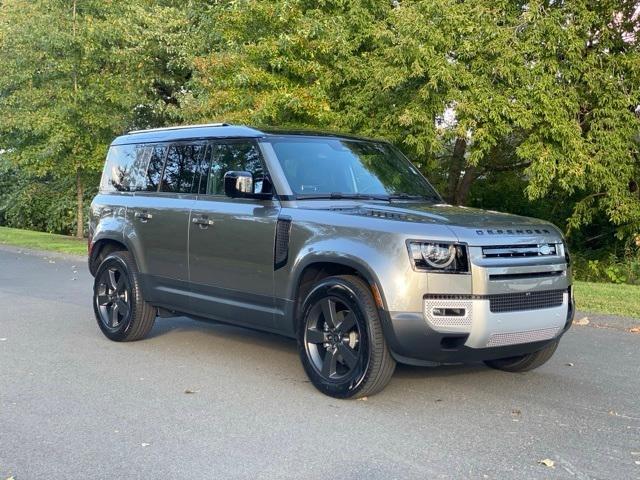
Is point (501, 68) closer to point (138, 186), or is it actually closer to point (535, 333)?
point (138, 186)

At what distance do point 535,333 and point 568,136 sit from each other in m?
10.1

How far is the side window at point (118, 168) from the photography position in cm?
823

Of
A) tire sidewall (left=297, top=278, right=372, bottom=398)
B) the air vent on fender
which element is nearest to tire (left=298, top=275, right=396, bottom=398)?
tire sidewall (left=297, top=278, right=372, bottom=398)

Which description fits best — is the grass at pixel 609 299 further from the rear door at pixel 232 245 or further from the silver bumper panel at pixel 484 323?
the rear door at pixel 232 245

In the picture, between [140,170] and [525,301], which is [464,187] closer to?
[140,170]

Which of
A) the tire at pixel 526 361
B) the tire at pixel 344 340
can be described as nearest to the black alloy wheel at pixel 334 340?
the tire at pixel 344 340

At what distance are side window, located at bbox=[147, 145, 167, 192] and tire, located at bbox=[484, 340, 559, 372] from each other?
3662mm

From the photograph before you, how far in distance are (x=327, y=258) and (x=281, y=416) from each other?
1.19 metres

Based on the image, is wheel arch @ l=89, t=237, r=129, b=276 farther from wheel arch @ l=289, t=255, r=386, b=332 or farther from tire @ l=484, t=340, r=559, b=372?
tire @ l=484, t=340, r=559, b=372

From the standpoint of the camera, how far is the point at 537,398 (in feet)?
19.5

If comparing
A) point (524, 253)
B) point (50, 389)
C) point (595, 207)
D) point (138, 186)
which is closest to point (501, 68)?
point (595, 207)

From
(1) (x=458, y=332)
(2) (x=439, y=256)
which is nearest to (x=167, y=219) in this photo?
(2) (x=439, y=256)

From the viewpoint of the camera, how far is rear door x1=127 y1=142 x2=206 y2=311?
7.14 metres

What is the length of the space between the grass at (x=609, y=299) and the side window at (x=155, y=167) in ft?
18.0
